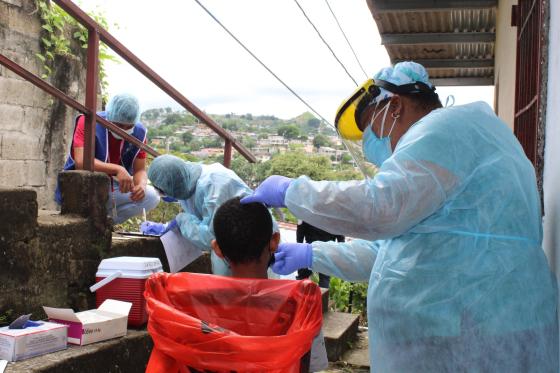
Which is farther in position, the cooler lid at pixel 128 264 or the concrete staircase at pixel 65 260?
the cooler lid at pixel 128 264

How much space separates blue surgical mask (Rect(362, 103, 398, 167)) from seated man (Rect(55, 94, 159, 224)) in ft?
7.14

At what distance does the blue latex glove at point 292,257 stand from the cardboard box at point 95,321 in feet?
3.42

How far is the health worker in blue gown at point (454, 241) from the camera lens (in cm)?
177

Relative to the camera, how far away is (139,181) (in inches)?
175

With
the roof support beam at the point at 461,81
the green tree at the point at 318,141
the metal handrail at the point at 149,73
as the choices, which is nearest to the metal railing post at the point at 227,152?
the metal handrail at the point at 149,73

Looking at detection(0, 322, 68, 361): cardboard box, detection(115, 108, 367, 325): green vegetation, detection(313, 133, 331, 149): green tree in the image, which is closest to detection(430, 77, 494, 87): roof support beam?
detection(313, 133, 331, 149): green tree

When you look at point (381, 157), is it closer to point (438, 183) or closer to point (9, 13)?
point (438, 183)

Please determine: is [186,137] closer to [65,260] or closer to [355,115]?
[65,260]

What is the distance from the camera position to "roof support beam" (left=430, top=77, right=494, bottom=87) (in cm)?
972

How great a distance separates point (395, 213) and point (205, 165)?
2610mm

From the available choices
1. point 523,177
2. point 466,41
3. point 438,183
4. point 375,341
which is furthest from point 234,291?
point 466,41

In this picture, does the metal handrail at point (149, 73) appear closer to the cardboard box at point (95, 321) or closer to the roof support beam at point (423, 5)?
the cardboard box at point (95, 321)

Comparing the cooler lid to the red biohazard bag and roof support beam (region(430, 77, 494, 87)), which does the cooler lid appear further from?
roof support beam (region(430, 77, 494, 87))

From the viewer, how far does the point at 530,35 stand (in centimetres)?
324
